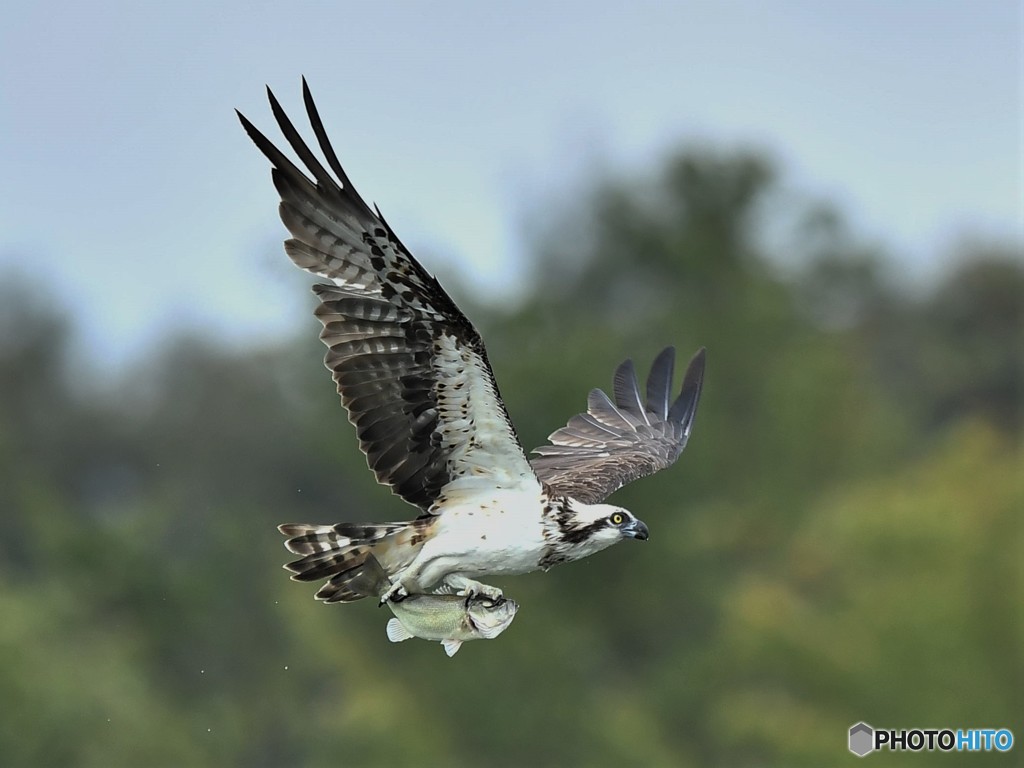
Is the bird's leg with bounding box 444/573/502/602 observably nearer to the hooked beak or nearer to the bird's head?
the bird's head

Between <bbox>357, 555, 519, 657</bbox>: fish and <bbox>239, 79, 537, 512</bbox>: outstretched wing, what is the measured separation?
2.13 ft

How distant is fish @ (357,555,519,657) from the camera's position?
12.7 m

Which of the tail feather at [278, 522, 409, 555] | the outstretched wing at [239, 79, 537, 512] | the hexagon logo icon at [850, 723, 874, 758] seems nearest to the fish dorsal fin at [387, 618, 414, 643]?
the tail feather at [278, 522, 409, 555]

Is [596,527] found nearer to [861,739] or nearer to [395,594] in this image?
[395,594]

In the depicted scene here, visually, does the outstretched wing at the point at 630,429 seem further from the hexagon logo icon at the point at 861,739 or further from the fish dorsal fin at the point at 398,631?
the hexagon logo icon at the point at 861,739

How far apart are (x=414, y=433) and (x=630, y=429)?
380cm

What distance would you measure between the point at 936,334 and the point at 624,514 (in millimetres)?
68684

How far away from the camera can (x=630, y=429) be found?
16.3 metres

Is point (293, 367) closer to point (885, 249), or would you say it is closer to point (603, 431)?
point (885, 249)

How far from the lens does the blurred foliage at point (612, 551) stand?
38500 mm

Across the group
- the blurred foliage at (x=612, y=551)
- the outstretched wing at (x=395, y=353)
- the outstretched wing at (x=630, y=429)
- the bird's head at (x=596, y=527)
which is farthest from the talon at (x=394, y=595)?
the blurred foliage at (x=612, y=551)

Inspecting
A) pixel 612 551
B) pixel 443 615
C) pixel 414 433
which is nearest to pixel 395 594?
pixel 443 615

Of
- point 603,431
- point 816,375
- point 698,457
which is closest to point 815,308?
point 816,375

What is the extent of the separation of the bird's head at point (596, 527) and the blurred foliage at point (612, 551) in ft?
78.3
